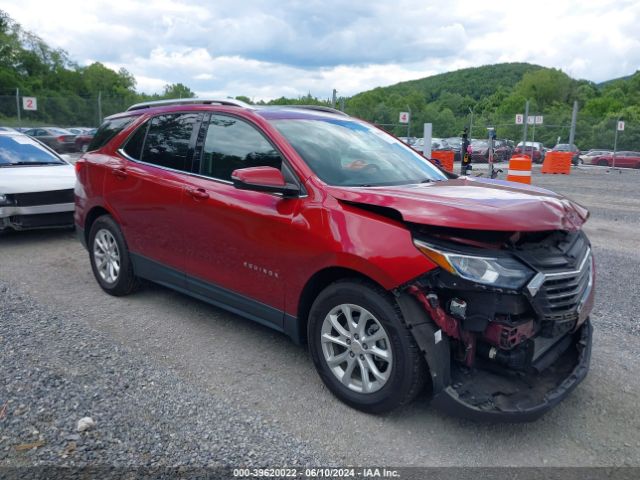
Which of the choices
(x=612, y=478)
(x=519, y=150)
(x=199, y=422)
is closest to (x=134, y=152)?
(x=199, y=422)

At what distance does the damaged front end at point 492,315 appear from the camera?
2.79 meters

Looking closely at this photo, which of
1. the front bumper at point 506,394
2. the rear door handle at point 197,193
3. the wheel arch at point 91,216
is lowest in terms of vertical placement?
the front bumper at point 506,394

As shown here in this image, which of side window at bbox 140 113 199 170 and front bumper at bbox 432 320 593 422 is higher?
side window at bbox 140 113 199 170

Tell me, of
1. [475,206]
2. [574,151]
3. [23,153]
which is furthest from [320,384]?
[574,151]

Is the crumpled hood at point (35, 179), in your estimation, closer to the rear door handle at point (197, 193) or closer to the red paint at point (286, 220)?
the red paint at point (286, 220)

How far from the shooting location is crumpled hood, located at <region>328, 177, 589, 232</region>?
282 cm

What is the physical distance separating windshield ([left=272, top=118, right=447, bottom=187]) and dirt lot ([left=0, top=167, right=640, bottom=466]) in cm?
138

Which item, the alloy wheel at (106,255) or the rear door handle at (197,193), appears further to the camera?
the alloy wheel at (106,255)

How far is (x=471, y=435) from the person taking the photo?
3057mm

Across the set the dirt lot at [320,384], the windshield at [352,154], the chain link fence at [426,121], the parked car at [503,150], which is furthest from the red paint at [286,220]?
the parked car at [503,150]

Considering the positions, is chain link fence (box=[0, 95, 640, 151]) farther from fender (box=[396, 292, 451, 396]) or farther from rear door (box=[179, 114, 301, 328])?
fender (box=[396, 292, 451, 396])

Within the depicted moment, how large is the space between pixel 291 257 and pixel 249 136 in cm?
105

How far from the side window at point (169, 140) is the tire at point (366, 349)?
1864mm

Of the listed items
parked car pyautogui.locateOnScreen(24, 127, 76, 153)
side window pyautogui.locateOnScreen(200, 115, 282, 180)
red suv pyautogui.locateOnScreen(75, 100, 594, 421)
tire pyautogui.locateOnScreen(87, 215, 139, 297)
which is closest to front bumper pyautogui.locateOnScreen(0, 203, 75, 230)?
tire pyautogui.locateOnScreen(87, 215, 139, 297)
